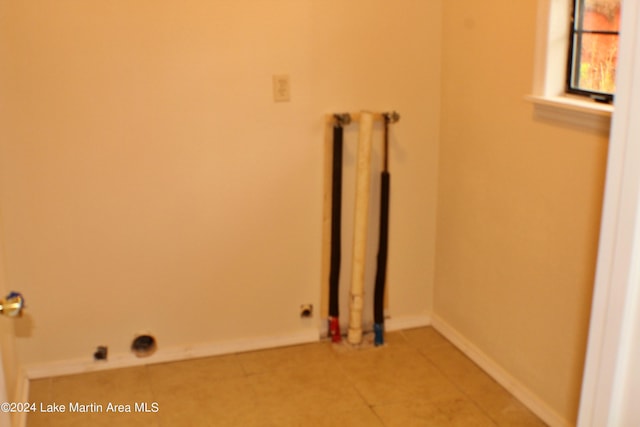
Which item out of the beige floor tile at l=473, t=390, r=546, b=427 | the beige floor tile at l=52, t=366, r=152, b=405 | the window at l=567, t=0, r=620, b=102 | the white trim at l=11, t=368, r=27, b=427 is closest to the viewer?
the window at l=567, t=0, r=620, b=102

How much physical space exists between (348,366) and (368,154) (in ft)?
3.05

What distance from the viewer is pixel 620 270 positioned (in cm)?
96

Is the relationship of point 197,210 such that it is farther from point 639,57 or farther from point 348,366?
point 639,57

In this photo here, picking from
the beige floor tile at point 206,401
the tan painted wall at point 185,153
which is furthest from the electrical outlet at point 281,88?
the beige floor tile at point 206,401

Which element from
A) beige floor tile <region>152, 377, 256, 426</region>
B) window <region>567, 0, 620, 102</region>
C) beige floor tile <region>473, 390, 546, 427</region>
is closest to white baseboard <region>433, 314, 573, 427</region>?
beige floor tile <region>473, 390, 546, 427</region>

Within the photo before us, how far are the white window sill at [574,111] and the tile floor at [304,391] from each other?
113 cm

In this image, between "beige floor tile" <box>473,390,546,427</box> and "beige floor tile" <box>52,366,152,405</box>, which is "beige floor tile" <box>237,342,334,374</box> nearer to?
"beige floor tile" <box>52,366,152,405</box>

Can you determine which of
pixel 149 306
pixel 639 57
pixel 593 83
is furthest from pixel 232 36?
pixel 639 57

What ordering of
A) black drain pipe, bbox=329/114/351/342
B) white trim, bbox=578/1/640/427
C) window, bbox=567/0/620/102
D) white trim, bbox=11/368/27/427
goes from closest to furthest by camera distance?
white trim, bbox=578/1/640/427 → window, bbox=567/0/620/102 → white trim, bbox=11/368/27/427 → black drain pipe, bbox=329/114/351/342

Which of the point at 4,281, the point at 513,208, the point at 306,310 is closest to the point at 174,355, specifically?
the point at 306,310

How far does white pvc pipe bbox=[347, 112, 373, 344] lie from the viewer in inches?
118

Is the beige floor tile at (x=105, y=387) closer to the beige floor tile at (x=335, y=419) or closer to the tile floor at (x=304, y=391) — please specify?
the tile floor at (x=304, y=391)

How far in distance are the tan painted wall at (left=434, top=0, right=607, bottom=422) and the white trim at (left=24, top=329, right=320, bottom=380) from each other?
30.6 inches

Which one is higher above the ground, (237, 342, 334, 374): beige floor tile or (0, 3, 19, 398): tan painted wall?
(0, 3, 19, 398): tan painted wall
